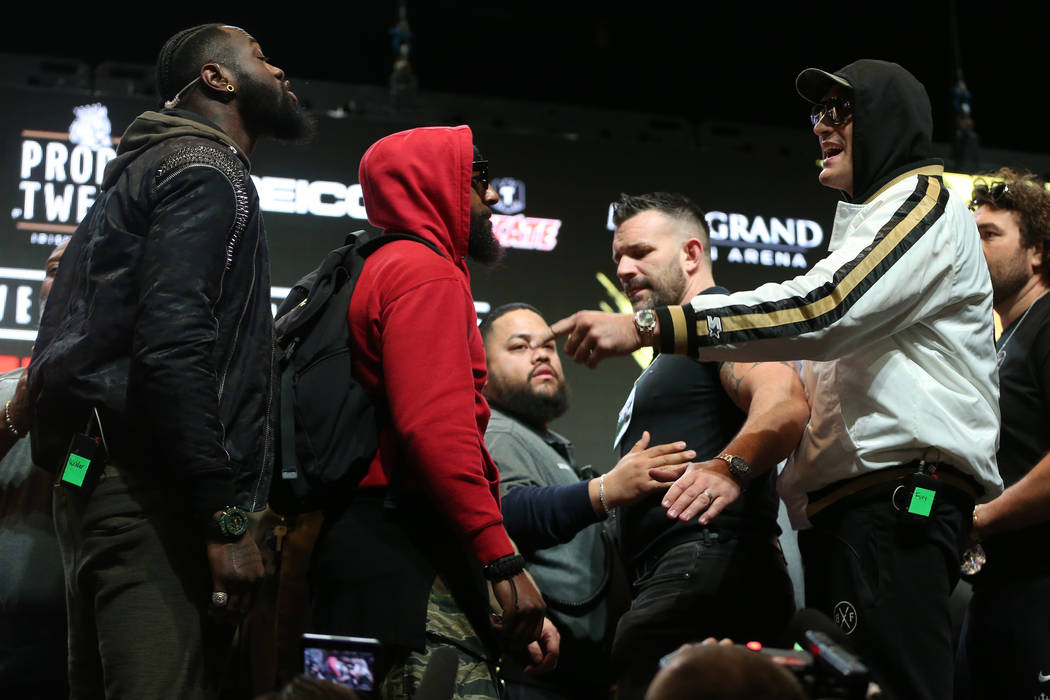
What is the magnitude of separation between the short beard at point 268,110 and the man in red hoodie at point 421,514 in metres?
0.50

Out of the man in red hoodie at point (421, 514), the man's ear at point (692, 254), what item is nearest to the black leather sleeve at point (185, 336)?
the man in red hoodie at point (421, 514)

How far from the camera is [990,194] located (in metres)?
3.03

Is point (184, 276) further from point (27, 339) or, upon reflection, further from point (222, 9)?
point (222, 9)

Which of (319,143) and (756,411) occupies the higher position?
(319,143)

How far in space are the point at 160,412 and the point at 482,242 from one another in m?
0.91

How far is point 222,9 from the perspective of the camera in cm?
544

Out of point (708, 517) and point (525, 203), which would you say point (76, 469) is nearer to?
point (708, 517)

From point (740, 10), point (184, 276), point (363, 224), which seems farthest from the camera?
point (740, 10)

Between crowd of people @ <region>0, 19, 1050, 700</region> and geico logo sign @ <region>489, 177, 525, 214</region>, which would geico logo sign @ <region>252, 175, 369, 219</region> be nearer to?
geico logo sign @ <region>489, 177, 525, 214</region>

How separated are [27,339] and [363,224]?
5.02 ft

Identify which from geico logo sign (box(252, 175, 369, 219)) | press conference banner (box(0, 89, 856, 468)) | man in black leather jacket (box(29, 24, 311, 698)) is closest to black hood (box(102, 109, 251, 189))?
man in black leather jacket (box(29, 24, 311, 698))

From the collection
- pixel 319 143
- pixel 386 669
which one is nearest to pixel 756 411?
pixel 386 669

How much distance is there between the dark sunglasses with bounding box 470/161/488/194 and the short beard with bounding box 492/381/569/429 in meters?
1.45

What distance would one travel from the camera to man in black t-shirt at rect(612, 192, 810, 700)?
222 cm
